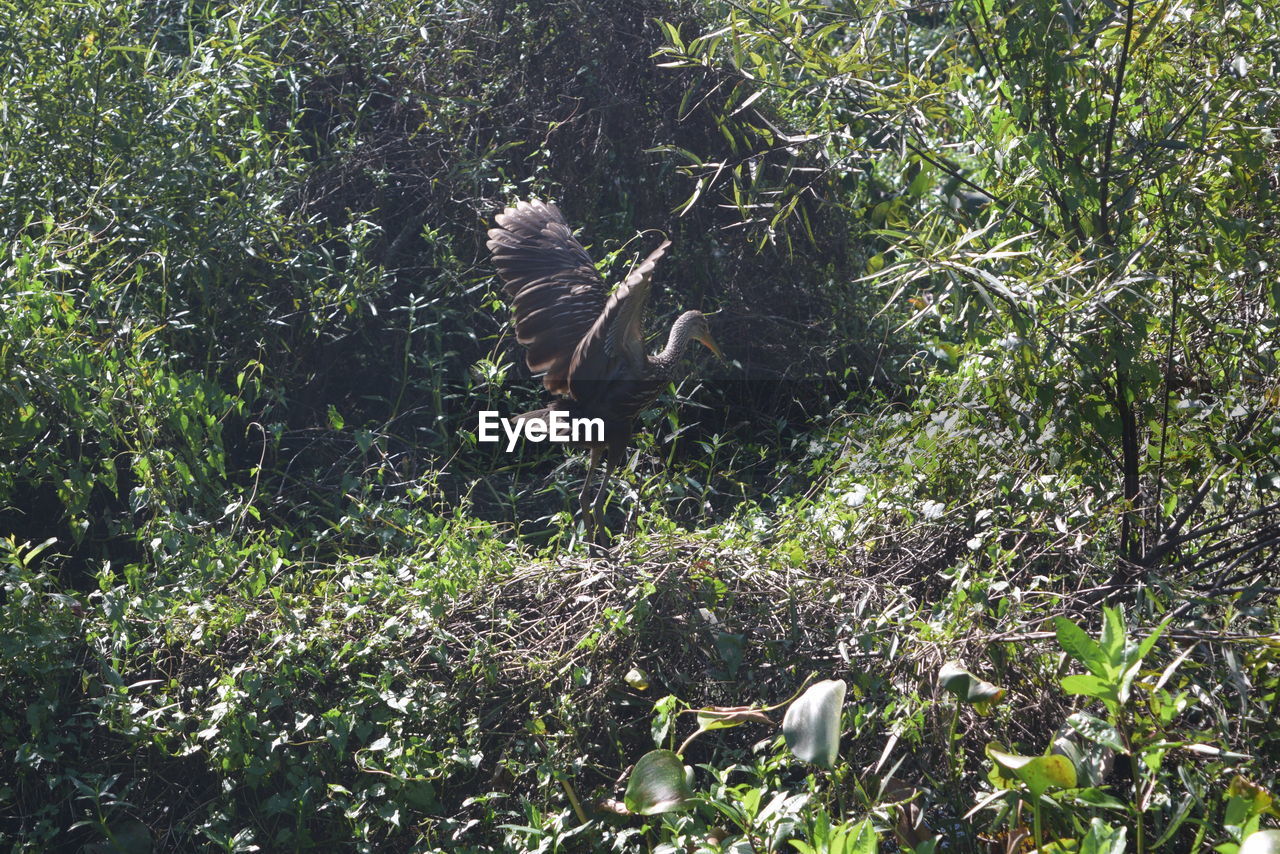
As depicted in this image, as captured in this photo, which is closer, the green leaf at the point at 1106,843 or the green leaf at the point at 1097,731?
the green leaf at the point at 1106,843

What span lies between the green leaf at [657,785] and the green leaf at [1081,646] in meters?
0.84

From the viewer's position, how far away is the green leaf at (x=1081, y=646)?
2.11m

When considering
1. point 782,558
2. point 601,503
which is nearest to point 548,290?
point 601,503

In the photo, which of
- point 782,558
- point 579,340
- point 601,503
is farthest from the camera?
point 601,503

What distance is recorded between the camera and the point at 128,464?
3975 millimetres

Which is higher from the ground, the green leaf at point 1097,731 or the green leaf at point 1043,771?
the green leaf at point 1097,731

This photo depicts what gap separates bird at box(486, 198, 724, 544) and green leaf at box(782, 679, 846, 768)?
1568 millimetres

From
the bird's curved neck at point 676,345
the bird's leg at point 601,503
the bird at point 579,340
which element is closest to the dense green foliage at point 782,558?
the bird's leg at point 601,503

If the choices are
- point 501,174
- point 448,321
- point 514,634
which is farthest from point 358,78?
point 514,634

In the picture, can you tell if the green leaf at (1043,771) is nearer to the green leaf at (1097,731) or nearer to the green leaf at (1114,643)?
the green leaf at (1097,731)

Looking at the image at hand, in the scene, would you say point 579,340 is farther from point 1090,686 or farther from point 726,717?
point 1090,686

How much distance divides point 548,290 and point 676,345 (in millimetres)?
500

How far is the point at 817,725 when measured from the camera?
2.37 meters

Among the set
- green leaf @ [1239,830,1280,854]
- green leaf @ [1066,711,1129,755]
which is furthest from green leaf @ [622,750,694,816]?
green leaf @ [1239,830,1280,854]
